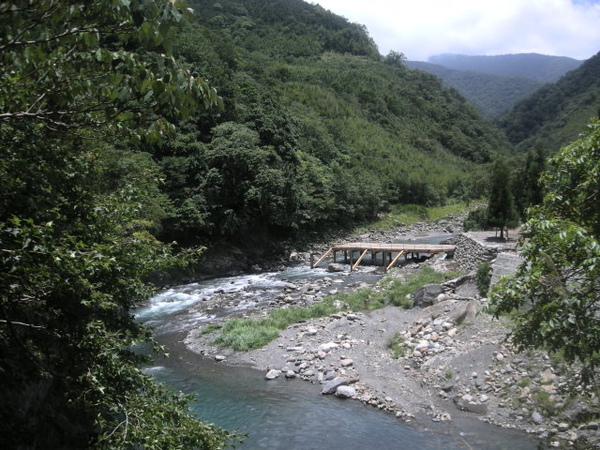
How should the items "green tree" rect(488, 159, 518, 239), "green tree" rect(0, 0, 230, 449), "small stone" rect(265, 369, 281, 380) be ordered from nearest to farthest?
"green tree" rect(0, 0, 230, 449), "small stone" rect(265, 369, 281, 380), "green tree" rect(488, 159, 518, 239)

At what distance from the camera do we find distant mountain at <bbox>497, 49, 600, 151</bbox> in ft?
257

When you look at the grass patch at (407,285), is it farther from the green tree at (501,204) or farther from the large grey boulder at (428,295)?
the green tree at (501,204)

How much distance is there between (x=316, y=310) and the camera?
723 inches

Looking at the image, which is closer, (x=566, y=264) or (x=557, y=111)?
(x=566, y=264)

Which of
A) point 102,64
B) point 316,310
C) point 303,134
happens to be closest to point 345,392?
point 316,310

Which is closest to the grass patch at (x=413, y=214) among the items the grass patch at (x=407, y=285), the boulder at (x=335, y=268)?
the boulder at (x=335, y=268)

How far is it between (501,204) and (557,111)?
91806 millimetres

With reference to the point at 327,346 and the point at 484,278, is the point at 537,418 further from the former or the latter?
the point at 484,278

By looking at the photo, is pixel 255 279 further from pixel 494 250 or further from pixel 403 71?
pixel 403 71

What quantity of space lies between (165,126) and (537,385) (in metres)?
10.7

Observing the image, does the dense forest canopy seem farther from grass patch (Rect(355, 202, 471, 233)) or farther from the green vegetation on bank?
the green vegetation on bank

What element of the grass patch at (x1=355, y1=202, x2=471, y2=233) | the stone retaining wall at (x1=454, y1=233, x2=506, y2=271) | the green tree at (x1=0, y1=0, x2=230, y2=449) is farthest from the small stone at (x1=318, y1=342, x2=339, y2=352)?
the grass patch at (x1=355, y1=202, x2=471, y2=233)

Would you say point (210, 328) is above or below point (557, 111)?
below

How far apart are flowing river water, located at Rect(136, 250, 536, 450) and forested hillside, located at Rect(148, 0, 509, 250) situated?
872 centimetres
